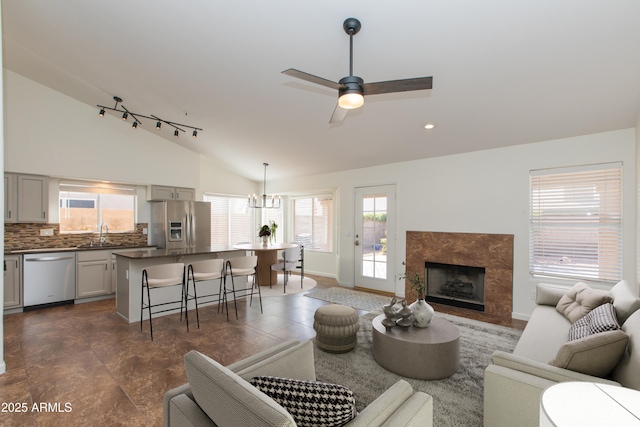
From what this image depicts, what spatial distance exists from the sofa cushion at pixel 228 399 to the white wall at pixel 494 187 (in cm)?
446

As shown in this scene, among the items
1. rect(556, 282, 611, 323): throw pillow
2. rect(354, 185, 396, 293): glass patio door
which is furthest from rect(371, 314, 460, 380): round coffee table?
rect(354, 185, 396, 293): glass patio door

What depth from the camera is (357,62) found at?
2.93 m

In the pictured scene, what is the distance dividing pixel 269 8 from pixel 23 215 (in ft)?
17.0

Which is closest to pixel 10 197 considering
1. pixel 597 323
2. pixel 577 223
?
pixel 597 323

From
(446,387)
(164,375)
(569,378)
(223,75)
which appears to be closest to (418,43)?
(223,75)

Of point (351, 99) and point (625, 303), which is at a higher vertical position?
point (351, 99)

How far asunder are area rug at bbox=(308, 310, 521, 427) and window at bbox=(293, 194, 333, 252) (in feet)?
12.9

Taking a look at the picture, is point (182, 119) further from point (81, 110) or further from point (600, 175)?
point (600, 175)

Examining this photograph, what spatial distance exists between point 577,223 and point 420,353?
3.02 metres

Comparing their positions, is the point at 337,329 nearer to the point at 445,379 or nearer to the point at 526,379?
the point at 445,379

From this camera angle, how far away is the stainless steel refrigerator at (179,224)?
6086 mm

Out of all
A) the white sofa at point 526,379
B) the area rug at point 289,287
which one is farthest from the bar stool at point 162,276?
the white sofa at point 526,379

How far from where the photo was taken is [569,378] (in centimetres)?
158

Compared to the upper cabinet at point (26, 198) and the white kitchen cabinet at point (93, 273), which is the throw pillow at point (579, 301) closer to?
the white kitchen cabinet at point (93, 273)
